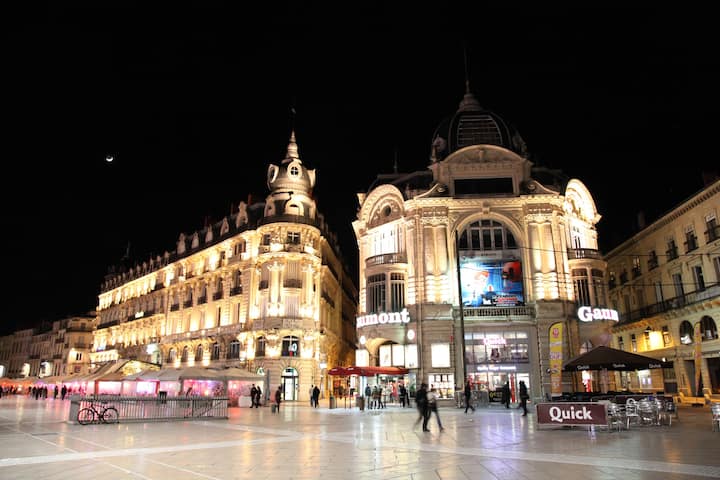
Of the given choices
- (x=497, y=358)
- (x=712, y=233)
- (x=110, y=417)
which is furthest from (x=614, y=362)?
(x=110, y=417)

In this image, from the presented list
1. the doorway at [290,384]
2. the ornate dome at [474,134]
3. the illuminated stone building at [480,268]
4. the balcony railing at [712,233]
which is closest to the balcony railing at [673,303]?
the balcony railing at [712,233]

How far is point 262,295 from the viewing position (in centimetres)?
5034

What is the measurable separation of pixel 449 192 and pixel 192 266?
3509cm

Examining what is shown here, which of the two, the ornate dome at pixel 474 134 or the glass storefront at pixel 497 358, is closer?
the glass storefront at pixel 497 358

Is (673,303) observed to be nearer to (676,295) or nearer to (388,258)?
(676,295)

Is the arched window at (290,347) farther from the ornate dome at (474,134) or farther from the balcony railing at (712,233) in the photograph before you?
the balcony railing at (712,233)

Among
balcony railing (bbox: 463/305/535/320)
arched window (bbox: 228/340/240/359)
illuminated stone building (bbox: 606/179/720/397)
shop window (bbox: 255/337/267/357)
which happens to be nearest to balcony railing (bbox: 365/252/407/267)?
balcony railing (bbox: 463/305/535/320)

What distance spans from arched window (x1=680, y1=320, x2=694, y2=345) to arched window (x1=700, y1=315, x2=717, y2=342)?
150 cm

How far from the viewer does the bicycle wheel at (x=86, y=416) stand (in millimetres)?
20781

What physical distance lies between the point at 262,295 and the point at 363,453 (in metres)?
39.3

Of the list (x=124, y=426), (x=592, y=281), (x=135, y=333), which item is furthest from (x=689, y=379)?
(x=135, y=333)

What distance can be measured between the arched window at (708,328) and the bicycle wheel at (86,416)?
3724 centimetres

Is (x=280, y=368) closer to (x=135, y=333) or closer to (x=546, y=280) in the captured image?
(x=546, y=280)

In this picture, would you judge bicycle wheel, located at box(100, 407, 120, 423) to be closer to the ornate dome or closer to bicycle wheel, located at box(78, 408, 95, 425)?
bicycle wheel, located at box(78, 408, 95, 425)
